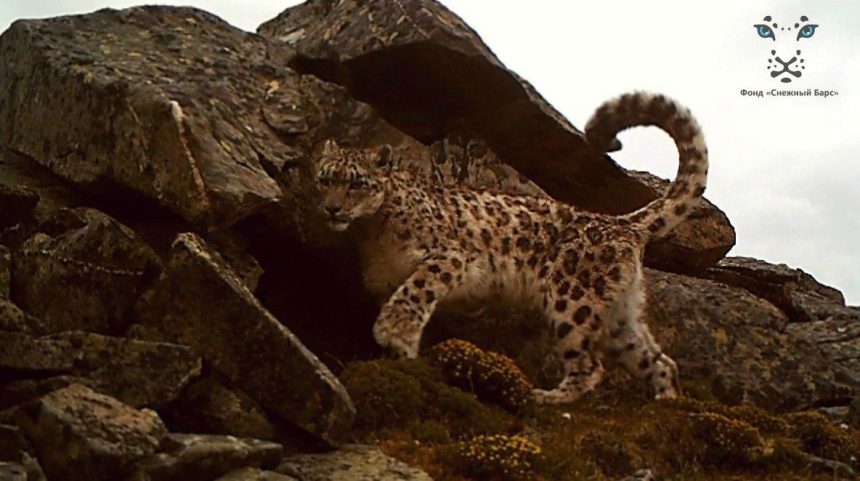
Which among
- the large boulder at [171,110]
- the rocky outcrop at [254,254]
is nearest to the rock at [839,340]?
the rocky outcrop at [254,254]

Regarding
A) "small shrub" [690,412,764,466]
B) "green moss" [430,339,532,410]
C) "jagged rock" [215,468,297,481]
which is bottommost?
"jagged rock" [215,468,297,481]

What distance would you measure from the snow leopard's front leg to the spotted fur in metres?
0.02

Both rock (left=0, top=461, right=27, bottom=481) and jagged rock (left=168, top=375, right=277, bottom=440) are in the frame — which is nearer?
rock (left=0, top=461, right=27, bottom=481)

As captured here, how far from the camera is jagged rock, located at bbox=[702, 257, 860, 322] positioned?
21.8m

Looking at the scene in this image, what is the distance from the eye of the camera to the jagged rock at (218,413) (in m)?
9.31

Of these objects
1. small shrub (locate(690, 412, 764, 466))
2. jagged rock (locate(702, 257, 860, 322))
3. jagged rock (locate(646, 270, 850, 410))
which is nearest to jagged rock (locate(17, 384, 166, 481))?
small shrub (locate(690, 412, 764, 466))

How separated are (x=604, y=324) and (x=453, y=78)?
5.06m

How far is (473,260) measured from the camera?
51.9ft

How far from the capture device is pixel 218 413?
9.38 m

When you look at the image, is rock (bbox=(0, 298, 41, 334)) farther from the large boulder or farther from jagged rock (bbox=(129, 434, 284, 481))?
the large boulder

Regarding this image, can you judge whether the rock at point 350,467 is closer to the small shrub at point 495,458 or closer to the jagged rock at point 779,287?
the small shrub at point 495,458

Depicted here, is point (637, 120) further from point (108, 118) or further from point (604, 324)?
point (108, 118)

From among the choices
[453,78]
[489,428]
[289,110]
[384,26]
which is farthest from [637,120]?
[489,428]

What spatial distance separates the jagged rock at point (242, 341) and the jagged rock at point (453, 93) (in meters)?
8.24
